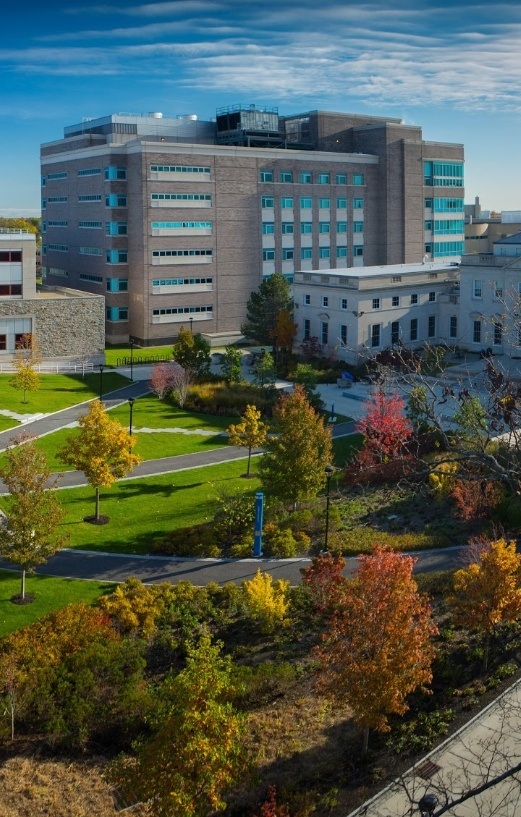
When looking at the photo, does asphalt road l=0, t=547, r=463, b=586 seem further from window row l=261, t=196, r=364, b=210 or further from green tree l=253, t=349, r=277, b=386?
window row l=261, t=196, r=364, b=210

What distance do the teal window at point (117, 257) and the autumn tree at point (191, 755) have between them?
60.2 meters

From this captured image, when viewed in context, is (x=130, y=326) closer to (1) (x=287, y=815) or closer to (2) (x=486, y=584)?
(2) (x=486, y=584)

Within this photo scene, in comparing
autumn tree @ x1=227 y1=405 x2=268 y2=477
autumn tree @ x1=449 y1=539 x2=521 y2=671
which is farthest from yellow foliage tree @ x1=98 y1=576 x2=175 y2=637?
autumn tree @ x1=227 y1=405 x2=268 y2=477

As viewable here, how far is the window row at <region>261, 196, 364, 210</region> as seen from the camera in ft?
259

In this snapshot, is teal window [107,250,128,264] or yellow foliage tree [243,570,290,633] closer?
yellow foliage tree [243,570,290,633]

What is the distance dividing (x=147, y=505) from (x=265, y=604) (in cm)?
1130

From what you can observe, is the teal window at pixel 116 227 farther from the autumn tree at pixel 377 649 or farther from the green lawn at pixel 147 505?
the autumn tree at pixel 377 649

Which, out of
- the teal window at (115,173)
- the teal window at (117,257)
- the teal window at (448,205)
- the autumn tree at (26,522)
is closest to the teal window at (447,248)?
the teal window at (448,205)

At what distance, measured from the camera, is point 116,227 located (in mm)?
74125

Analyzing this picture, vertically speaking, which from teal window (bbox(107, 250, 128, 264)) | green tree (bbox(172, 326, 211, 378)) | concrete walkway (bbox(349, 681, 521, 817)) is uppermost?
teal window (bbox(107, 250, 128, 264))

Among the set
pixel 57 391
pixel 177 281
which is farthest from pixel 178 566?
pixel 177 281

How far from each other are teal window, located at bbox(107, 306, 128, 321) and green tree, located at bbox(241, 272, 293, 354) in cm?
1258

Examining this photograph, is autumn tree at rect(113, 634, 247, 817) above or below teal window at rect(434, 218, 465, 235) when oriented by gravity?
below

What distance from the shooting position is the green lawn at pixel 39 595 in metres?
25.6
